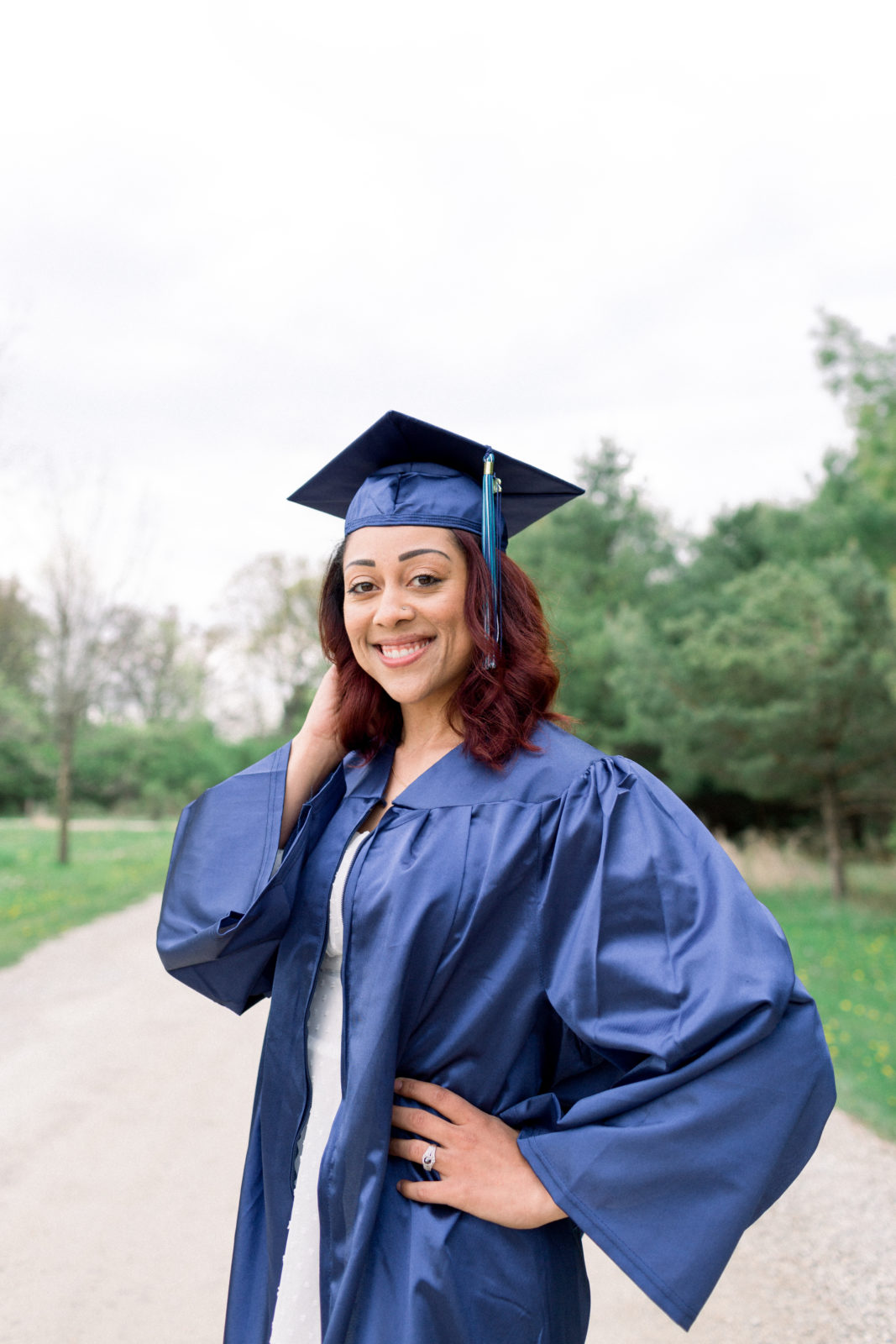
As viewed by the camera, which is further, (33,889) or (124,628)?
(124,628)

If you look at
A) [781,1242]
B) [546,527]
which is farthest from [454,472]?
[546,527]

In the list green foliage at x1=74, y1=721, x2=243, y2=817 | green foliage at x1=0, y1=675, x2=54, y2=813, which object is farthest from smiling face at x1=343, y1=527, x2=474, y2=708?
green foliage at x1=74, y1=721, x2=243, y2=817

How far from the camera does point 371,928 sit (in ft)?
5.64

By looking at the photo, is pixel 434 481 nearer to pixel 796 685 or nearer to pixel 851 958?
pixel 851 958

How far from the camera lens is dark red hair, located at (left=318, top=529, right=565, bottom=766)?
72.8 inches

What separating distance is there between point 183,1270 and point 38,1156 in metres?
1.23

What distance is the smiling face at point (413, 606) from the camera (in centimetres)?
191

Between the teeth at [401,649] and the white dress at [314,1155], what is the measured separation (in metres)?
0.34

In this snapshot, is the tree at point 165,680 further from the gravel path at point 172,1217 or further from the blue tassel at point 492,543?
the blue tassel at point 492,543

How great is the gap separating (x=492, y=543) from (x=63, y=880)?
1315 cm

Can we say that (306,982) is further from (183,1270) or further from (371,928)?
(183,1270)

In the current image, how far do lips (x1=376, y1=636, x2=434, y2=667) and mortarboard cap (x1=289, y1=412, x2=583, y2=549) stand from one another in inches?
8.8

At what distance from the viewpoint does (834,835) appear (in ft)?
45.0

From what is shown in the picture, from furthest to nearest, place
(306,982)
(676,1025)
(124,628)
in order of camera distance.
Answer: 1. (124,628)
2. (306,982)
3. (676,1025)
